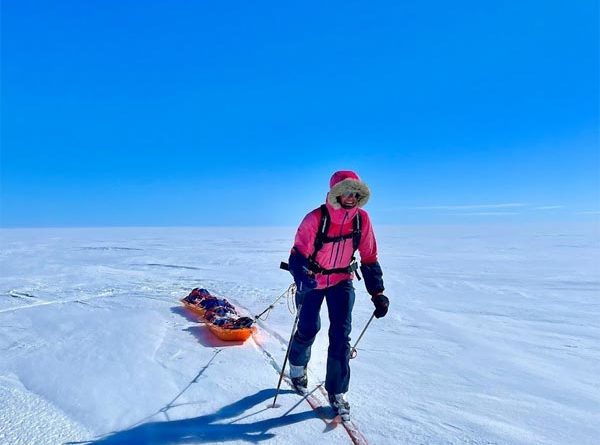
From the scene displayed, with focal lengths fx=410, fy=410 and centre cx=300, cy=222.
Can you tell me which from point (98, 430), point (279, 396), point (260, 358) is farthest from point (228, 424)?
point (260, 358)

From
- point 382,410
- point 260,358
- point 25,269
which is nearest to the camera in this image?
point 382,410

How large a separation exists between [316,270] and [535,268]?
10939mm

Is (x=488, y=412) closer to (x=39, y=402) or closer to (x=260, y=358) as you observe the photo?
(x=260, y=358)

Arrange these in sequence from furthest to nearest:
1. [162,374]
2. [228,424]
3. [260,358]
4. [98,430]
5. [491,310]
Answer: [491,310], [260,358], [162,374], [228,424], [98,430]

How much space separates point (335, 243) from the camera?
2.80 meters

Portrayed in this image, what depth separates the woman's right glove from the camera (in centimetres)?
268

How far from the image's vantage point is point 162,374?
319 centimetres

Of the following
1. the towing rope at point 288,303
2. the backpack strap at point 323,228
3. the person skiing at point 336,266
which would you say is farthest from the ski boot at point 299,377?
the backpack strap at point 323,228

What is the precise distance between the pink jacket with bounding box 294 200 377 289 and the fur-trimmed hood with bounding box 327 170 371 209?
3cm

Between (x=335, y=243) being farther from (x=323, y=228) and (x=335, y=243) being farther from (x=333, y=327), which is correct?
(x=333, y=327)

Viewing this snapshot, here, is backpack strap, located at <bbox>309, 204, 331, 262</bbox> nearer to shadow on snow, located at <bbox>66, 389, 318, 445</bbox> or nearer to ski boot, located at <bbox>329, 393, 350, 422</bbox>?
ski boot, located at <bbox>329, 393, 350, 422</bbox>

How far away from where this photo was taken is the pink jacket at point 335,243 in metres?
2.73

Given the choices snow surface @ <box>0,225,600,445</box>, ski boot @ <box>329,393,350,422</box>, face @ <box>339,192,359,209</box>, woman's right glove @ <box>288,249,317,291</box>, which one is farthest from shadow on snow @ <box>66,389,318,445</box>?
face @ <box>339,192,359,209</box>

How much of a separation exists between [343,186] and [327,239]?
0.37 m
